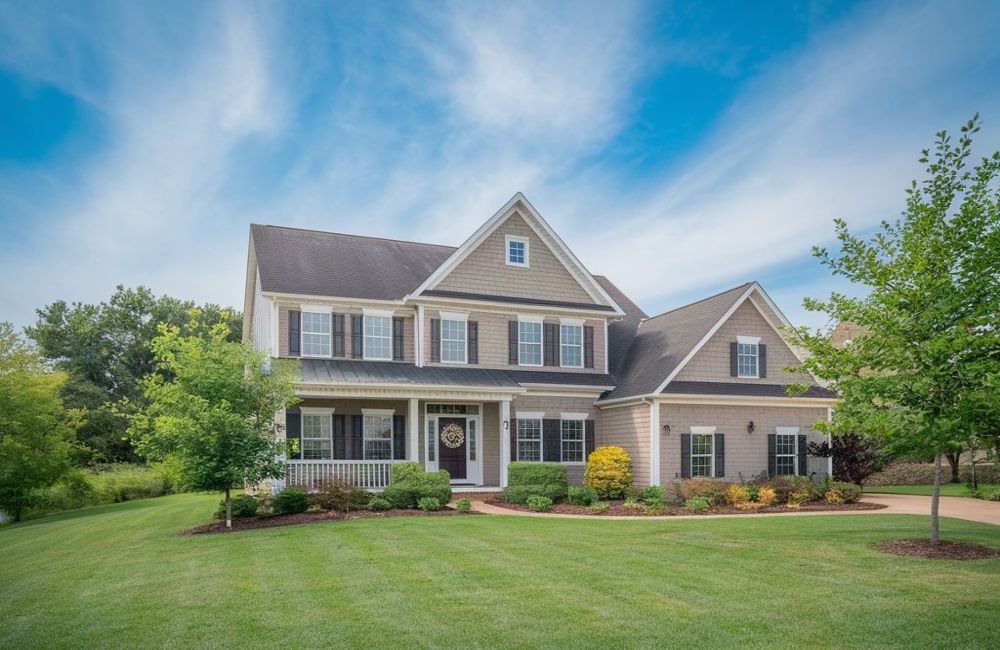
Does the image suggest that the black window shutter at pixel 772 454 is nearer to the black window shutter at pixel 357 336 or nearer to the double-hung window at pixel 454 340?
the double-hung window at pixel 454 340

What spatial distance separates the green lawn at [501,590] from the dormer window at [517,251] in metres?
11.4

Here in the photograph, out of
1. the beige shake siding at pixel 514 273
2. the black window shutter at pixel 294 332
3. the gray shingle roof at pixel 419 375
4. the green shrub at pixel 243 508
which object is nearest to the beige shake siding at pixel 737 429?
the gray shingle roof at pixel 419 375

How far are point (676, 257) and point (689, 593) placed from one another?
15.6 metres

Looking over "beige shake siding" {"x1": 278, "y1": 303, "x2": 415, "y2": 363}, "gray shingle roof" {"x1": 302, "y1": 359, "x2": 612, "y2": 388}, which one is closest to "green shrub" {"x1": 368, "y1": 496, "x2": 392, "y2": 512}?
"gray shingle roof" {"x1": 302, "y1": 359, "x2": 612, "y2": 388}

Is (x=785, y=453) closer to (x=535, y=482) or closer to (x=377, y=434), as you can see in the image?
(x=535, y=482)

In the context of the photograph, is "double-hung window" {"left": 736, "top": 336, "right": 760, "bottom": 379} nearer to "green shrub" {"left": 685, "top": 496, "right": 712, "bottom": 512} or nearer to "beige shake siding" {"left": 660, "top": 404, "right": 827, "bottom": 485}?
"beige shake siding" {"left": 660, "top": 404, "right": 827, "bottom": 485}

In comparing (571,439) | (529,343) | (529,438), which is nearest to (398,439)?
(529,438)

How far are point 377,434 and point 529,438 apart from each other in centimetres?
485

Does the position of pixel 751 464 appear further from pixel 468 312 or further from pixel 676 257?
pixel 468 312

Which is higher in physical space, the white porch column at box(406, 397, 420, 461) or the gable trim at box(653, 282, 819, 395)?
the gable trim at box(653, 282, 819, 395)

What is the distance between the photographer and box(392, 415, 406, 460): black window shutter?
855 inches

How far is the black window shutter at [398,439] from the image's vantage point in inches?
855

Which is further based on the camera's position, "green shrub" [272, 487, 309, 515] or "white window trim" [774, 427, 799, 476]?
"white window trim" [774, 427, 799, 476]

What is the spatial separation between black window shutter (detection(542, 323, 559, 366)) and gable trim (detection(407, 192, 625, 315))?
193 centimetres
